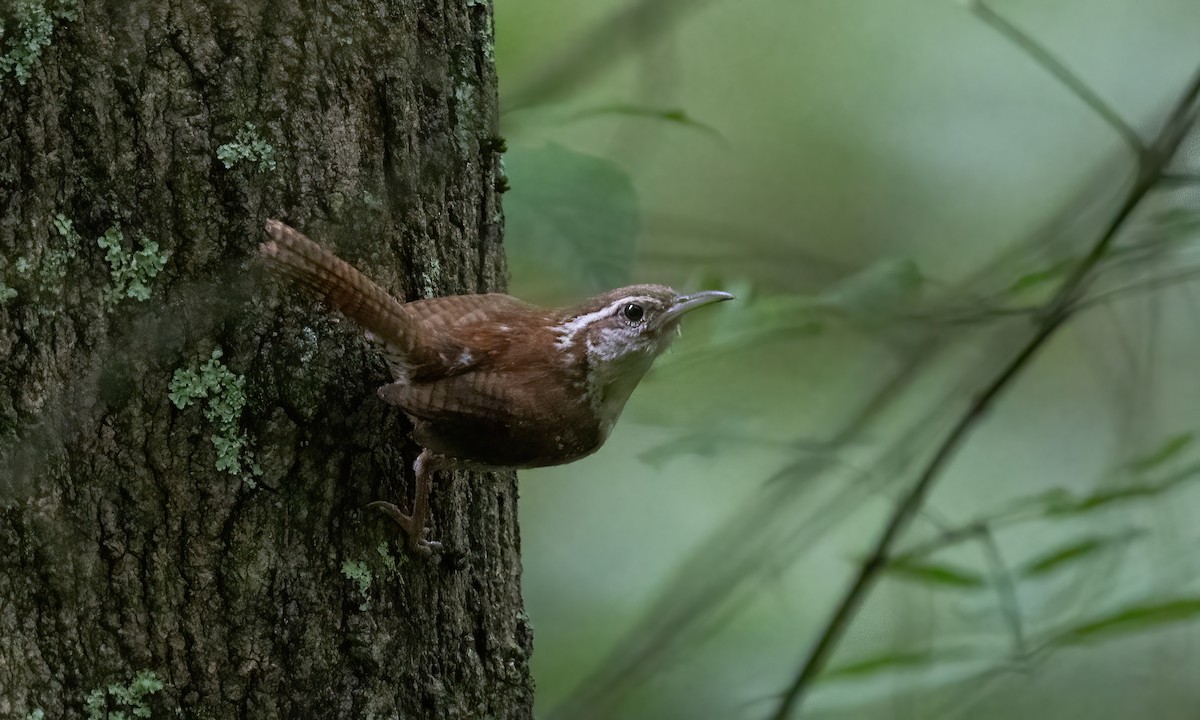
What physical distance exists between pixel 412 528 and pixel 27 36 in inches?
44.2

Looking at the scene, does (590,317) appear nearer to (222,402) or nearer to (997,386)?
(222,402)

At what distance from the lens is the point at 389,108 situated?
2182mm

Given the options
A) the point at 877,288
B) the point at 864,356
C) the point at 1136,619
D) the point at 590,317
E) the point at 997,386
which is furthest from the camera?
the point at 864,356

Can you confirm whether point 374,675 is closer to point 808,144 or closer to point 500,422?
point 500,422

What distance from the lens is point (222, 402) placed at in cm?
195

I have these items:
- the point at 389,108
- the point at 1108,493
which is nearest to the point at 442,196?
the point at 389,108

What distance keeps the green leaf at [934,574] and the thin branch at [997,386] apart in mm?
79

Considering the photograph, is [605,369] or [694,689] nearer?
[605,369]

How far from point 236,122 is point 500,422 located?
74cm

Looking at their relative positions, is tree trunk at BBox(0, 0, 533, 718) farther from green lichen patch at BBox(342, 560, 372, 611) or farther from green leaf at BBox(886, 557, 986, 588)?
green leaf at BBox(886, 557, 986, 588)

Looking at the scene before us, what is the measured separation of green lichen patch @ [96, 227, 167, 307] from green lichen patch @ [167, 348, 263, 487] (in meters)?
0.16

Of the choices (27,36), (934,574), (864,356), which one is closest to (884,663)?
(934,574)

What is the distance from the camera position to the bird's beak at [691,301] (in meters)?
2.35

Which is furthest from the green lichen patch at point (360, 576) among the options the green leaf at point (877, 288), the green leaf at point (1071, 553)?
the green leaf at point (1071, 553)
